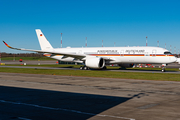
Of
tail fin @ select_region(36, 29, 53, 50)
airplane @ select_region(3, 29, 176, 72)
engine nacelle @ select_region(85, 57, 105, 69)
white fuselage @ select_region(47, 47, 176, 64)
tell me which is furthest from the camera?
tail fin @ select_region(36, 29, 53, 50)

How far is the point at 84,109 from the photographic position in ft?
35.9

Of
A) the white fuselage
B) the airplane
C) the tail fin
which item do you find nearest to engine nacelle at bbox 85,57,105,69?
the airplane

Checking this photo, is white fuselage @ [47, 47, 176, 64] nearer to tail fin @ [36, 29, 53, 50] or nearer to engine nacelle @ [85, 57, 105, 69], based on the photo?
engine nacelle @ [85, 57, 105, 69]

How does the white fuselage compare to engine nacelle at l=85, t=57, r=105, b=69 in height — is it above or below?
above

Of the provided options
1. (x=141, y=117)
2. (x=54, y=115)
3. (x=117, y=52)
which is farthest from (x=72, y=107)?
(x=117, y=52)

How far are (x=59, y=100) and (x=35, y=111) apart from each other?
2.93m

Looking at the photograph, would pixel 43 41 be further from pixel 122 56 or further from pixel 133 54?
pixel 133 54

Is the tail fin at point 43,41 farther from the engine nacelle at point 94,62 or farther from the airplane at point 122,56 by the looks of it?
the engine nacelle at point 94,62

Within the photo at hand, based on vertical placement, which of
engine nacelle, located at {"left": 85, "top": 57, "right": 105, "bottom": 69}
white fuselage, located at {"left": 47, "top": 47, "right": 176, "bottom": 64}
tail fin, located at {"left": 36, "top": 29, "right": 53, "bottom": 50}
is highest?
tail fin, located at {"left": 36, "top": 29, "right": 53, "bottom": 50}

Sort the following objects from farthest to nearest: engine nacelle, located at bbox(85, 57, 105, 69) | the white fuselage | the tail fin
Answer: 1. the tail fin
2. engine nacelle, located at bbox(85, 57, 105, 69)
3. the white fuselage

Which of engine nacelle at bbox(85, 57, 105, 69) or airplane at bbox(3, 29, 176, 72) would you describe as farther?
engine nacelle at bbox(85, 57, 105, 69)

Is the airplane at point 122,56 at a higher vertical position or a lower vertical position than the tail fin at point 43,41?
lower

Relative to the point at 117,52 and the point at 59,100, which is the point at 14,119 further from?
the point at 117,52

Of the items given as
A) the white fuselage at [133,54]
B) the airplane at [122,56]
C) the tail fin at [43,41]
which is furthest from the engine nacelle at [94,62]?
the tail fin at [43,41]
